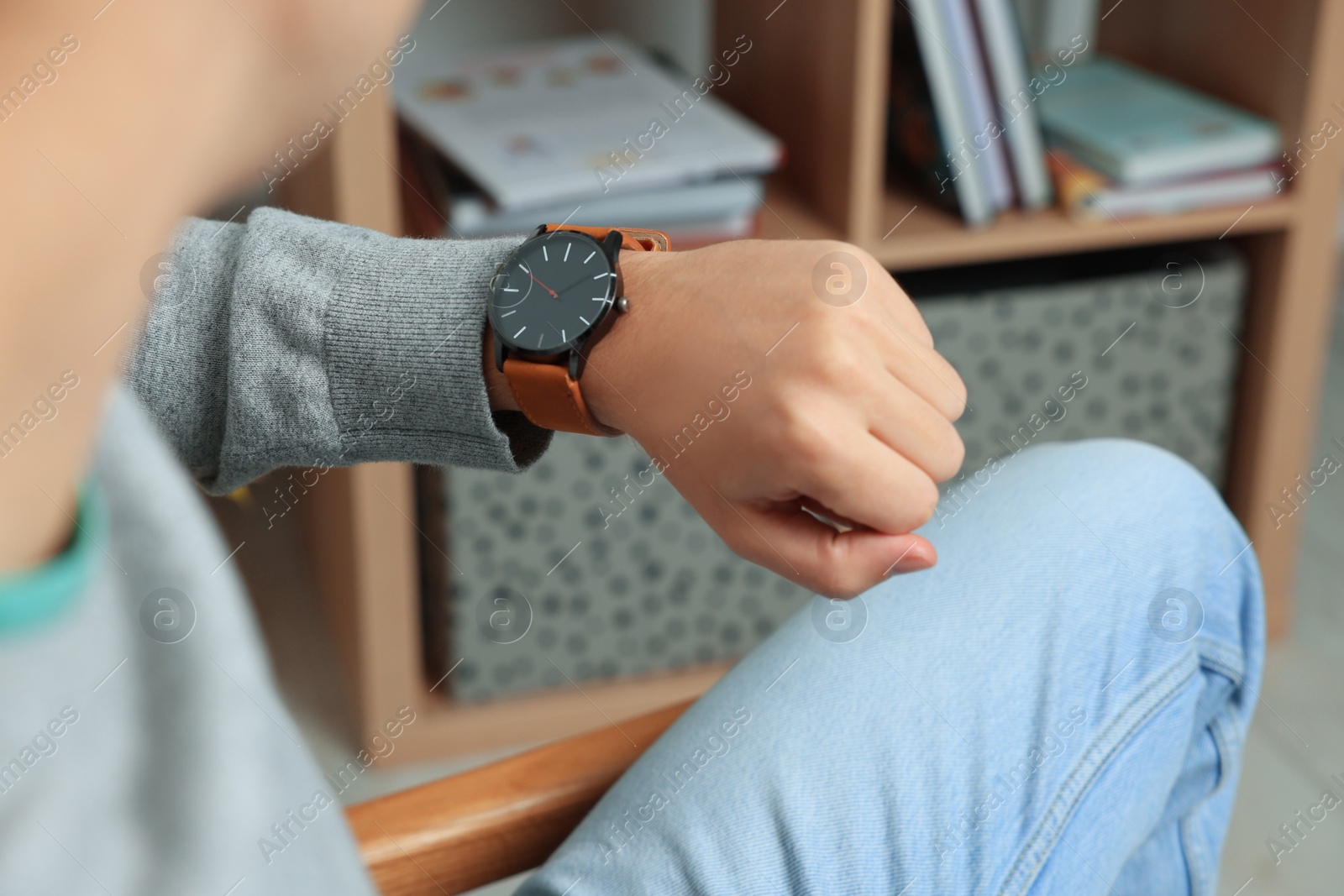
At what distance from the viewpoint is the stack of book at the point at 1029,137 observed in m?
1.26

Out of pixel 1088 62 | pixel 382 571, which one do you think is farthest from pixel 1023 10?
pixel 382 571

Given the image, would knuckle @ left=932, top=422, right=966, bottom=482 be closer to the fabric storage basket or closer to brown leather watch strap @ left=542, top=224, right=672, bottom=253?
brown leather watch strap @ left=542, top=224, right=672, bottom=253

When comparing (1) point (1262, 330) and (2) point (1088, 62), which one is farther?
(2) point (1088, 62)

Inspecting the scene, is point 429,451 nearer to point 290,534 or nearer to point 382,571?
point 382,571

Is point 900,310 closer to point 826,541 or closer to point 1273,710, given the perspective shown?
point 826,541

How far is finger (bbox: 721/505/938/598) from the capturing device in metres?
0.50

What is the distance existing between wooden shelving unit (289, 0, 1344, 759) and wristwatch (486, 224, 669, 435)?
61 cm

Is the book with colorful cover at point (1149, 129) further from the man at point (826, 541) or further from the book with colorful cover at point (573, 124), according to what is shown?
the man at point (826, 541)

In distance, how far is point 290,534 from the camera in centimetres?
174

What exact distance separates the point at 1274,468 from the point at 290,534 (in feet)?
4.18

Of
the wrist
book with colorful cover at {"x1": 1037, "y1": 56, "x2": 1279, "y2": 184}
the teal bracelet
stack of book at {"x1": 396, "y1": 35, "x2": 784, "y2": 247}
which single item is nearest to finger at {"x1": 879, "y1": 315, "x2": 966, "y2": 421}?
the wrist

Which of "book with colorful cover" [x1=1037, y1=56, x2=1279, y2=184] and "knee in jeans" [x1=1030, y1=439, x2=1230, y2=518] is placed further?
"book with colorful cover" [x1=1037, y1=56, x2=1279, y2=184]

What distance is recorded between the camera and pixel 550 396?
22.5 inches

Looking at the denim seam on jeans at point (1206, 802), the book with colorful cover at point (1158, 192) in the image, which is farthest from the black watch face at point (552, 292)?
the book with colorful cover at point (1158, 192)
